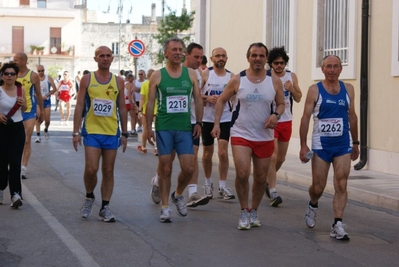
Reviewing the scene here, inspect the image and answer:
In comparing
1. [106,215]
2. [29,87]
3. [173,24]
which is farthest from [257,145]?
[173,24]

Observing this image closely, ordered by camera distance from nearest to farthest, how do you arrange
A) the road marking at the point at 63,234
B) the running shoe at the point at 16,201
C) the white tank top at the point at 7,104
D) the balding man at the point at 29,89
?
1. the road marking at the point at 63,234
2. the running shoe at the point at 16,201
3. the white tank top at the point at 7,104
4. the balding man at the point at 29,89

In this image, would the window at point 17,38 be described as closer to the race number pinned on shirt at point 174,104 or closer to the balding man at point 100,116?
the balding man at point 100,116

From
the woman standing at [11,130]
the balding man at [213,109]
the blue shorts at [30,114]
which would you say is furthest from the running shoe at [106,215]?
the blue shorts at [30,114]

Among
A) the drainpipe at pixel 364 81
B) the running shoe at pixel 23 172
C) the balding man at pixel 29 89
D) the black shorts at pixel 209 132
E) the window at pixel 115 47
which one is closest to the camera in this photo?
the black shorts at pixel 209 132

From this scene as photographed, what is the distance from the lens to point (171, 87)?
1006 cm

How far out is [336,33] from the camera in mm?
17828

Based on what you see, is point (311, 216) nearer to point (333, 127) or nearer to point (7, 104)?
point (333, 127)

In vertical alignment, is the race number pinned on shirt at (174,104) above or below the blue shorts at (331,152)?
above

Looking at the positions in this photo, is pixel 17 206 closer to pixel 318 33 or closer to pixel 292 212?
pixel 292 212

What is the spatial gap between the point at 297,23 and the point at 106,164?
33.9 ft

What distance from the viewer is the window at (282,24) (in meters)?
19.8

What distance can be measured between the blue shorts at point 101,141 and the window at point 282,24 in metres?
10.2

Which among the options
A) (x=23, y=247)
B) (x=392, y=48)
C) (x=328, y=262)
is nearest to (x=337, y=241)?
(x=328, y=262)

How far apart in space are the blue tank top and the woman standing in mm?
3977
